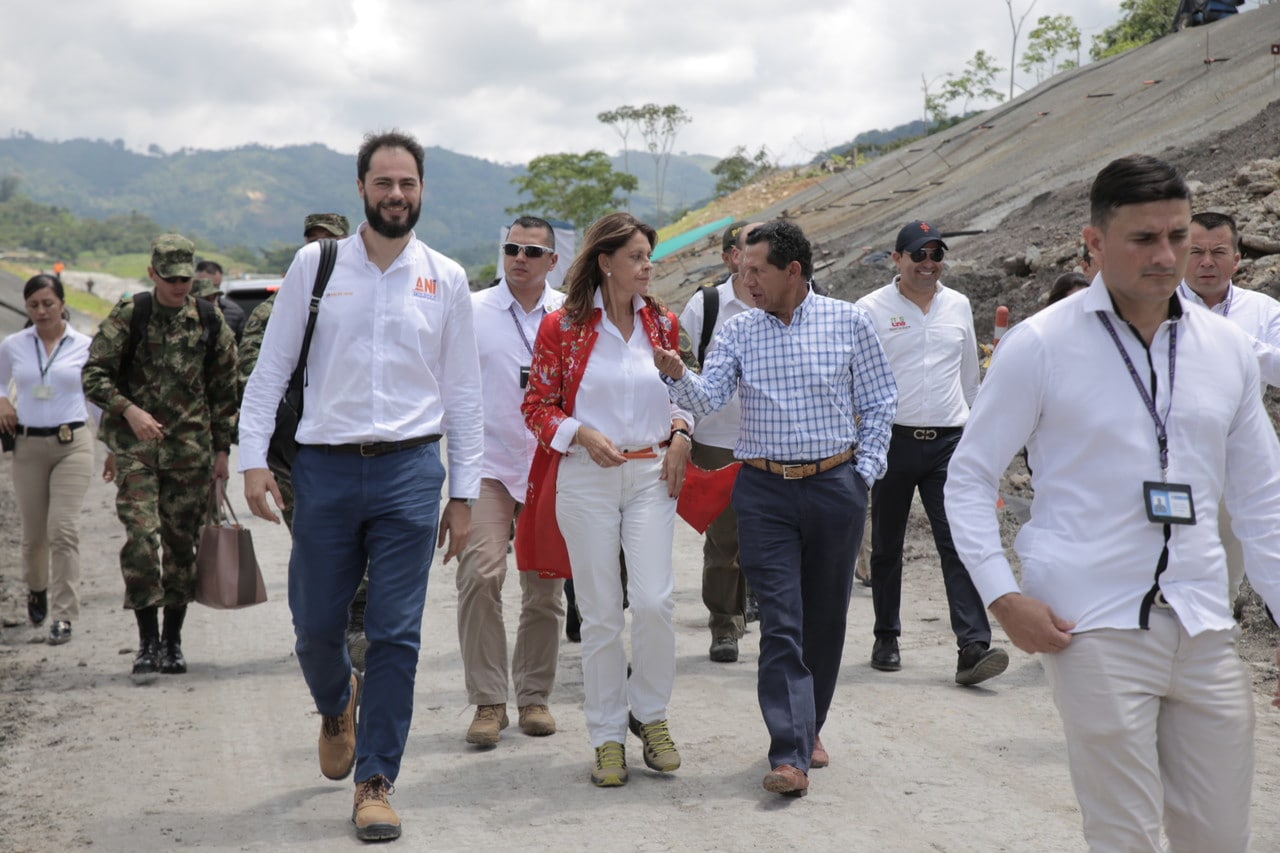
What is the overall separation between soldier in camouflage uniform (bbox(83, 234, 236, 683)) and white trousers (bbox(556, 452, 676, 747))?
3104mm

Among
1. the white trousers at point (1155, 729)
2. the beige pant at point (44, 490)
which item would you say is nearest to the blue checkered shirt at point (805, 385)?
the white trousers at point (1155, 729)

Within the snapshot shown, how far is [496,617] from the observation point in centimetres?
629

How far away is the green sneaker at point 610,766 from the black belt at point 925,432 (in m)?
2.70

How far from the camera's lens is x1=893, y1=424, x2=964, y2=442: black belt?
24.3 ft

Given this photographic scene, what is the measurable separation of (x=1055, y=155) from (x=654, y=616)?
30.1 m

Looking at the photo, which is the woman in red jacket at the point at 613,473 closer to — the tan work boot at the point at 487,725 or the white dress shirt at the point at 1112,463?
the tan work boot at the point at 487,725

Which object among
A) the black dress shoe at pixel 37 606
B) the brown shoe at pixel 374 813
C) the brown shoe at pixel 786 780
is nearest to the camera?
the brown shoe at pixel 374 813

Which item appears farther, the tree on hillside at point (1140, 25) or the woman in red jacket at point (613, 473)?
the tree on hillside at point (1140, 25)

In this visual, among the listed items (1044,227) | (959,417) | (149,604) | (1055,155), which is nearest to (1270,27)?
(1055,155)

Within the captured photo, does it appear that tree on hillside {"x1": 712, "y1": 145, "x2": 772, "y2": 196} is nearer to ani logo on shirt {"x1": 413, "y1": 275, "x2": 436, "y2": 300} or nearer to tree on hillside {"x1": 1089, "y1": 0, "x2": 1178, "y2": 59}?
tree on hillside {"x1": 1089, "y1": 0, "x2": 1178, "y2": 59}

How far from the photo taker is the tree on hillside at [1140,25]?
188ft

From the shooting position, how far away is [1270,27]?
36.1 meters

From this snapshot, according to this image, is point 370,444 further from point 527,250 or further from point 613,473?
point 527,250

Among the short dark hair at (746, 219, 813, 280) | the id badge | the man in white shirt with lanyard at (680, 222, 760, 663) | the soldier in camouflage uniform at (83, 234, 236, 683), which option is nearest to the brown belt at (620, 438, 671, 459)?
the short dark hair at (746, 219, 813, 280)
